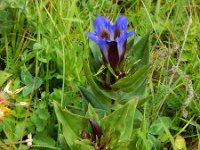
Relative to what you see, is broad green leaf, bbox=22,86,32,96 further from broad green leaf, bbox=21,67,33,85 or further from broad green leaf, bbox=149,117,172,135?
broad green leaf, bbox=149,117,172,135

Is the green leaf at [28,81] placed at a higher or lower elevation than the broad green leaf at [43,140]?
higher

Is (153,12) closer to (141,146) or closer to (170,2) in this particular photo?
(170,2)

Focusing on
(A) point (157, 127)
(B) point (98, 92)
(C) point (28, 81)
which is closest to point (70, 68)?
(C) point (28, 81)

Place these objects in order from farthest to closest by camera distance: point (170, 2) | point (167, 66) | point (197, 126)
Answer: point (170, 2)
point (167, 66)
point (197, 126)

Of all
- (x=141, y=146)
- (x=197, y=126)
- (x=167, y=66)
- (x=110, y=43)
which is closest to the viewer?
(x=110, y=43)

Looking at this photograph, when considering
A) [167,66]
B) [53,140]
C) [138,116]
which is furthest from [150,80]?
[53,140]

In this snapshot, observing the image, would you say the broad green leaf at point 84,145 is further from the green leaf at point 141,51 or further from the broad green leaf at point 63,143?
the green leaf at point 141,51

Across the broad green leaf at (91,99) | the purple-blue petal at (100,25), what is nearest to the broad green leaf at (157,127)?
the broad green leaf at (91,99)
